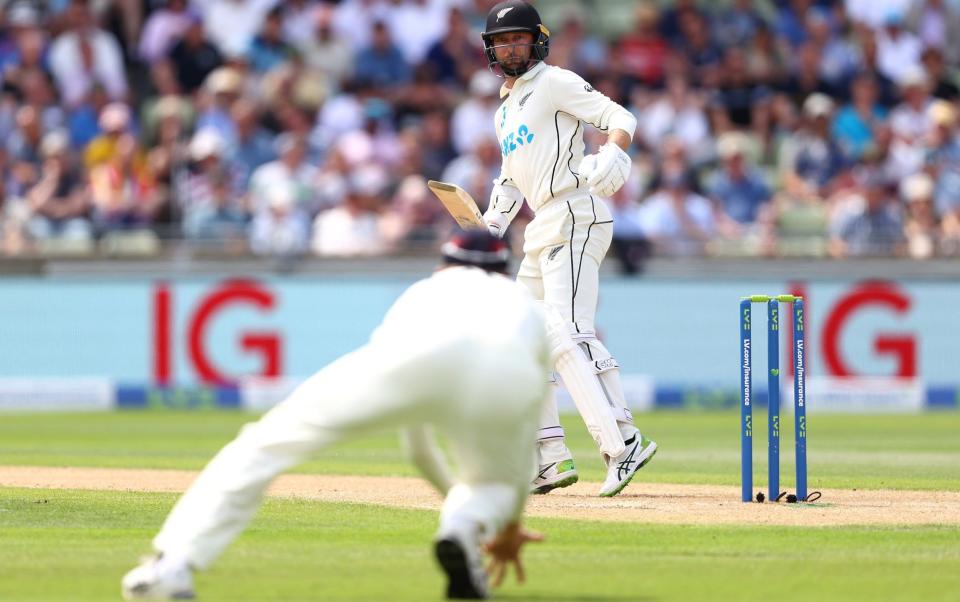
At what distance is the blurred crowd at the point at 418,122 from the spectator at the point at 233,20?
0.02 meters

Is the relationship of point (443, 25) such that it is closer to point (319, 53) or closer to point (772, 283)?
point (319, 53)

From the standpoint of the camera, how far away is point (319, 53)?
1814 cm

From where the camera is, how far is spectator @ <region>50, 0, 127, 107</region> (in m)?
17.6

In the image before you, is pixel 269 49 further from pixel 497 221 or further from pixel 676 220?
pixel 497 221

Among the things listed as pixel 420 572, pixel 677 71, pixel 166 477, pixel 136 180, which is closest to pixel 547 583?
pixel 420 572

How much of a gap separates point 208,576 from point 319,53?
43.5ft

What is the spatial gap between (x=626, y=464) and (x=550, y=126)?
5.36 feet

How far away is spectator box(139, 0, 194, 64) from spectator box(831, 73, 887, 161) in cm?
695

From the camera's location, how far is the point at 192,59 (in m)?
17.8

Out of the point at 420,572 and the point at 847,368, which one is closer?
the point at 420,572

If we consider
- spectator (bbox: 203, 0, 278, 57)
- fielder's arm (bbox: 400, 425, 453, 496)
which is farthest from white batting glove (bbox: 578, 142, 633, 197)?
spectator (bbox: 203, 0, 278, 57)

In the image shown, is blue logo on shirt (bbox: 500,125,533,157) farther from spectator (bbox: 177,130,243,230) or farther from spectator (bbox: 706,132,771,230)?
spectator (bbox: 706,132,771,230)

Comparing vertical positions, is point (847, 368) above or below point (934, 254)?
below

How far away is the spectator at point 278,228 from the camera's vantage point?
1598 cm
